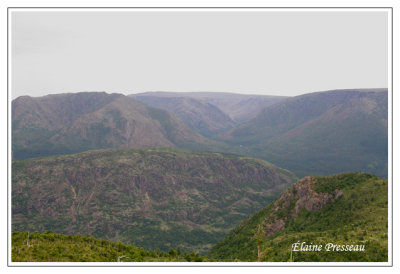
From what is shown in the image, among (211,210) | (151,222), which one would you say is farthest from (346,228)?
(211,210)

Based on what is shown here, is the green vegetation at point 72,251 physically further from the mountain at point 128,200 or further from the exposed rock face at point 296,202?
the mountain at point 128,200

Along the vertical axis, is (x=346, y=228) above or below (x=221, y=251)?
above

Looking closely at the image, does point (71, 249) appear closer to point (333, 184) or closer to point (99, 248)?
point (99, 248)

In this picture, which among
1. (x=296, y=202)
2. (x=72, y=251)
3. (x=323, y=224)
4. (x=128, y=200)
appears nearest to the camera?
(x=72, y=251)

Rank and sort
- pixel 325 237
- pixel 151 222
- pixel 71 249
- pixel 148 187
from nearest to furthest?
pixel 71 249 < pixel 325 237 < pixel 151 222 < pixel 148 187

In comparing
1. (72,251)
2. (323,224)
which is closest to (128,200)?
(323,224)

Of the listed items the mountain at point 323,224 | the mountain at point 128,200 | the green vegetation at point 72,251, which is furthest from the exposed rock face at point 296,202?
the mountain at point 128,200

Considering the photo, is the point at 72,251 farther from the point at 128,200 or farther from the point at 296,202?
the point at 128,200

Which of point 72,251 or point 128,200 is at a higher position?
point 72,251
